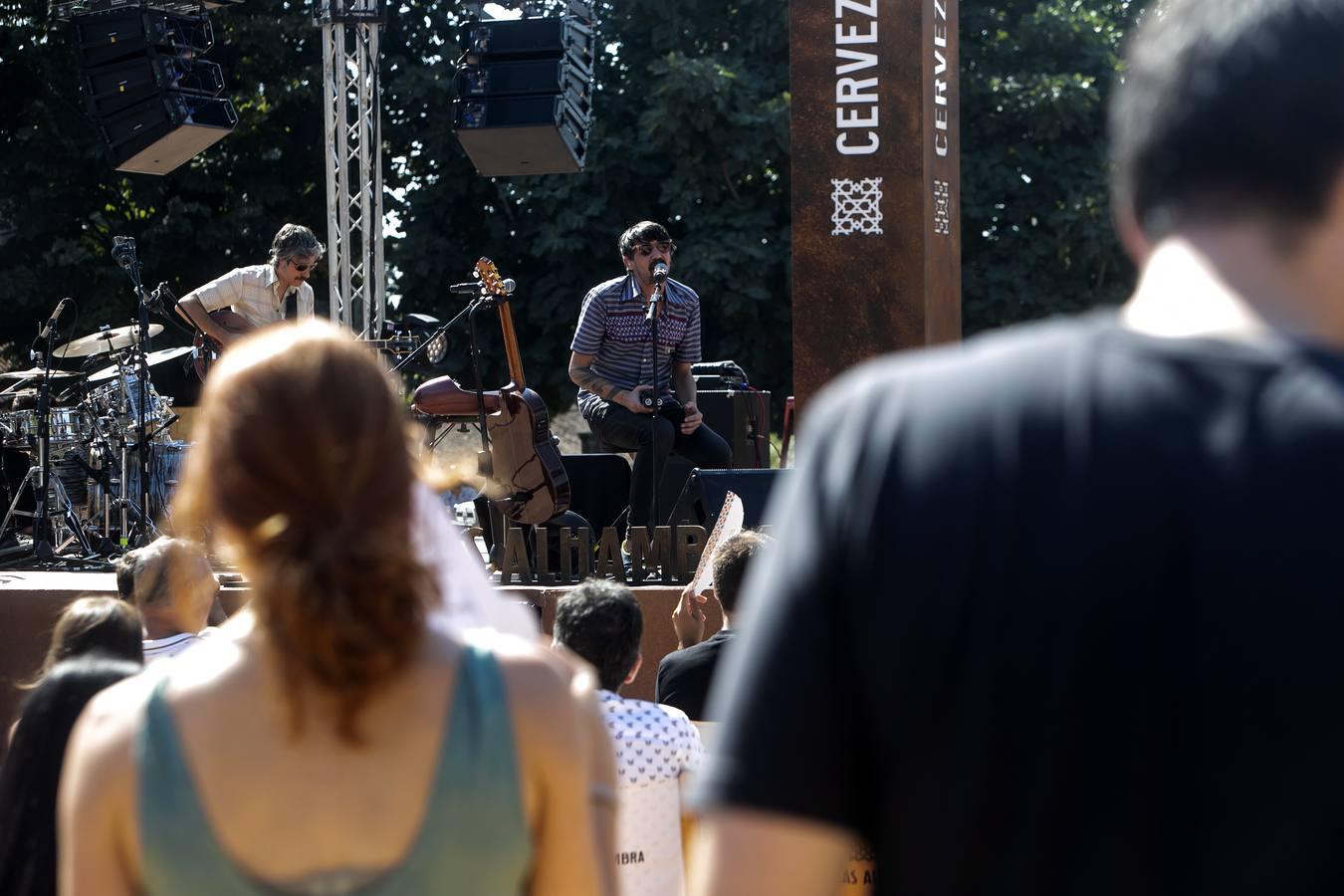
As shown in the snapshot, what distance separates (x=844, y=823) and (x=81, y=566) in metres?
7.90

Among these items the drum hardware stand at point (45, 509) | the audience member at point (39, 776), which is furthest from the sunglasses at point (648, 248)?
the audience member at point (39, 776)

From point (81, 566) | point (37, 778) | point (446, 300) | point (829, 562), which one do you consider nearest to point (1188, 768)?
point (829, 562)

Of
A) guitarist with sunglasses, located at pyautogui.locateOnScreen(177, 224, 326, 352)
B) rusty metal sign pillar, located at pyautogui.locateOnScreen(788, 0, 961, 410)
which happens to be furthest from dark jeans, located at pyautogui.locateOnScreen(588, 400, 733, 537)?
guitarist with sunglasses, located at pyautogui.locateOnScreen(177, 224, 326, 352)

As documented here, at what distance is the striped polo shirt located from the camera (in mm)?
7406

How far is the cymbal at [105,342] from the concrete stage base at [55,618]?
282 cm

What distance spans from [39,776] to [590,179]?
51.7ft

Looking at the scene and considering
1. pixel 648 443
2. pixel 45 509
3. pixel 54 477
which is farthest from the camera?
pixel 54 477

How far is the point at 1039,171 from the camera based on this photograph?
58.1 feet

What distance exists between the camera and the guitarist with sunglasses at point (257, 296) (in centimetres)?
797

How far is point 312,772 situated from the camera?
137 cm

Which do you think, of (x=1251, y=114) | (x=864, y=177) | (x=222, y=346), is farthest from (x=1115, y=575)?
(x=864, y=177)

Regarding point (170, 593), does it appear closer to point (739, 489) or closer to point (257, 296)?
point (739, 489)

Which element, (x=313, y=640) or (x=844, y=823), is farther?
(x=313, y=640)

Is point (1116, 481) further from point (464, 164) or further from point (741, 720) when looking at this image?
point (464, 164)
